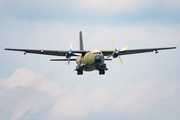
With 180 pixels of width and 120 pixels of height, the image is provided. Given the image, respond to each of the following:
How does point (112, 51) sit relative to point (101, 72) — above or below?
above

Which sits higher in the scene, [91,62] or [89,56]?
[89,56]

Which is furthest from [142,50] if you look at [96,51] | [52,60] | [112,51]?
[52,60]

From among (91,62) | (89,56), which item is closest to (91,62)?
(91,62)

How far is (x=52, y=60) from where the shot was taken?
52281 millimetres

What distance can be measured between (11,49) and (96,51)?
1391 cm

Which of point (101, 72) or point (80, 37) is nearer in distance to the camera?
point (101, 72)

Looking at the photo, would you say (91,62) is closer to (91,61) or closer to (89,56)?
(91,61)

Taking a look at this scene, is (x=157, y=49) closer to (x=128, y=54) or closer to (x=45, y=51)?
(x=128, y=54)

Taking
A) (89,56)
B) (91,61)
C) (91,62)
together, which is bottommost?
(91,62)

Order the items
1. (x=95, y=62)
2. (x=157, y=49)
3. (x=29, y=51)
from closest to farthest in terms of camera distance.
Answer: (x=95, y=62) → (x=29, y=51) → (x=157, y=49)

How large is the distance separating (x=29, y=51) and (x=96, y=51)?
448 inches

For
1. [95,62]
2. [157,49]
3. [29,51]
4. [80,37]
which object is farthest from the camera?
[80,37]

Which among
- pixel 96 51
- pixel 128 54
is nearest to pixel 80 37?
pixel 128 54

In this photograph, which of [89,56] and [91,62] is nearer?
[91,62]
